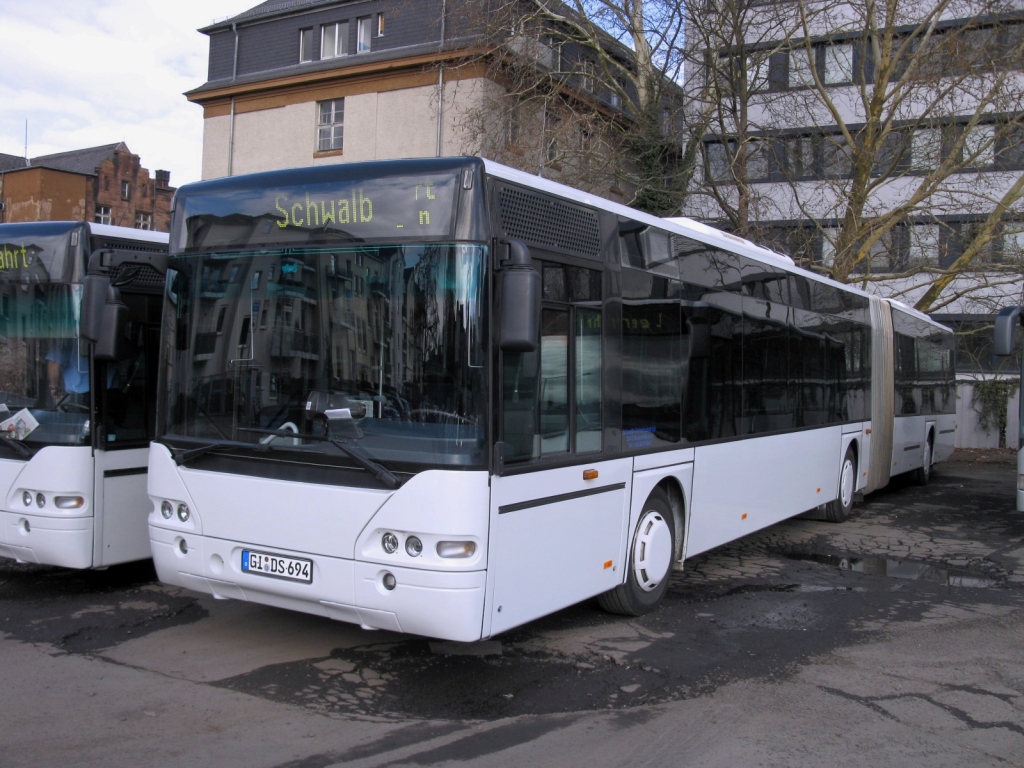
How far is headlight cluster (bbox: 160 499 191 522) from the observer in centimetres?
600

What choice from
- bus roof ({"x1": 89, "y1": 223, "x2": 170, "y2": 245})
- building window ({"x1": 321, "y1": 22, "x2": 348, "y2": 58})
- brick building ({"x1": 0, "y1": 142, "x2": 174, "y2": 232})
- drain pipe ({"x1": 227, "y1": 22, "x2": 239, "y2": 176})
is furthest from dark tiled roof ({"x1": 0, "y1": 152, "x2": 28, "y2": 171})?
bus roof ({"x1": 89, "y1": 223, "x2": 170, "y2": 245})

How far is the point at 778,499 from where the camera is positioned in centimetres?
1014

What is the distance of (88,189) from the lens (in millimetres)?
60031

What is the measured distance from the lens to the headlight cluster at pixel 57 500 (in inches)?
278

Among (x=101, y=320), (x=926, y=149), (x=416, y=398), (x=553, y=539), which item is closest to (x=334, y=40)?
(x=926, y=149)

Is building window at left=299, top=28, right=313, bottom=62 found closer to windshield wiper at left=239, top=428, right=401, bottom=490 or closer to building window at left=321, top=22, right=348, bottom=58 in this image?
building window at left=321, top=22, right=348, bottom=58

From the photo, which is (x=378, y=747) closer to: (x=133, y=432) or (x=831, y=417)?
(x=133, y=432)

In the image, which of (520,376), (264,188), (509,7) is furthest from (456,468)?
(509,7)

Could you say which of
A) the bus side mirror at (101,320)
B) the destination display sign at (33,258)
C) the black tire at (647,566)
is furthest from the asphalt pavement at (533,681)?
the destination display sign at (33,258)

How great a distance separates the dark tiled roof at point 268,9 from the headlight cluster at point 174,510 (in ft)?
101

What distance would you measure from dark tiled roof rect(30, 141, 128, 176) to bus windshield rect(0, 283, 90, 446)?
2304 inches

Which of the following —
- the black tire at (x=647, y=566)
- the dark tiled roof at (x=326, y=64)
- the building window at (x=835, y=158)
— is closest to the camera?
the black tire at (x=647, y=566)

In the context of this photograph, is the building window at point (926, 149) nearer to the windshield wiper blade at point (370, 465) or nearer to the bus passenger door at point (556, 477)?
the bus passenger door at point (556, 477)

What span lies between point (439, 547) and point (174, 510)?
1954 millimetres
